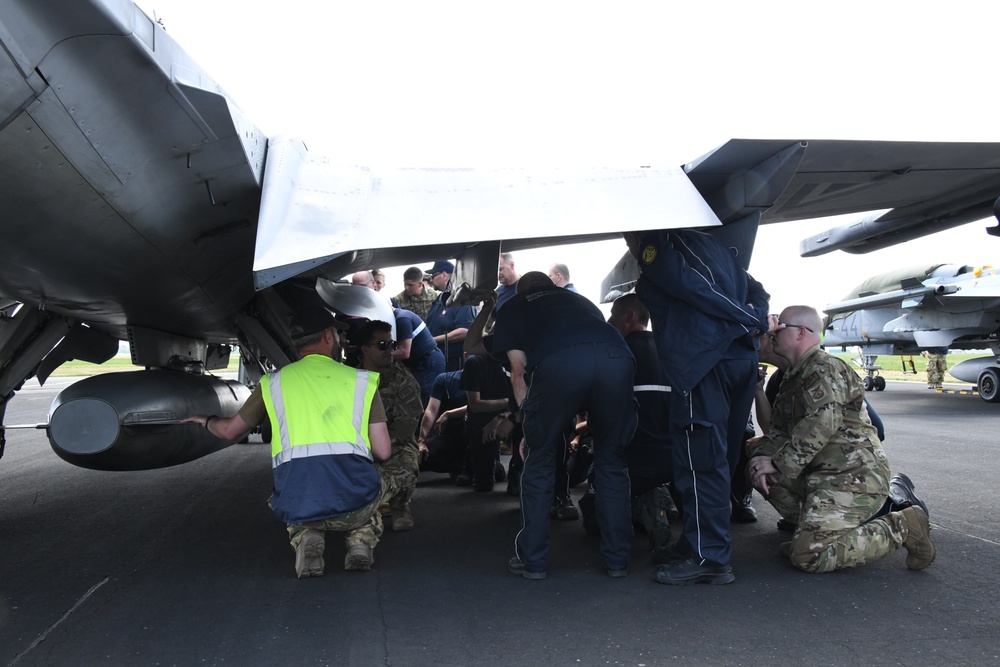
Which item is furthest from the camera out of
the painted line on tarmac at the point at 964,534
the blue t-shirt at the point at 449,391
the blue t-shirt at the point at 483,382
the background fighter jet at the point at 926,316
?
the background fighter jet at the point at 926,316

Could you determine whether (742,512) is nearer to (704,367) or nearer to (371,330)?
(704,367)

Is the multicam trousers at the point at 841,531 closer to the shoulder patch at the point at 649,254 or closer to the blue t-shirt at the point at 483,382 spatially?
the shoulder patch at the point at 649,254

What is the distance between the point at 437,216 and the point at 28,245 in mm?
1815

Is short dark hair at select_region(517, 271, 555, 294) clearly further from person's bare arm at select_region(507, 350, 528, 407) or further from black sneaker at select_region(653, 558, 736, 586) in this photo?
black sneaker at select_region(653, 558, 736, 586)

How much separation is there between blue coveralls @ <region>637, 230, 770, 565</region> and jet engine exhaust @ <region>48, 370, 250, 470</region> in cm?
313

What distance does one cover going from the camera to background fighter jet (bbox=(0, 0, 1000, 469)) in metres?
2.72

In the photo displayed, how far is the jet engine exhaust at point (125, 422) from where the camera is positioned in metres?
4.41

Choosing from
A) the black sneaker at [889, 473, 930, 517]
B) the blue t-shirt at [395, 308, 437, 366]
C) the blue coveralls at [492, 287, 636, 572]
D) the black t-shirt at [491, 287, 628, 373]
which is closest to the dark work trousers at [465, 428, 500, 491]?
the blue t-shirt at [395, 308, 437, 366]

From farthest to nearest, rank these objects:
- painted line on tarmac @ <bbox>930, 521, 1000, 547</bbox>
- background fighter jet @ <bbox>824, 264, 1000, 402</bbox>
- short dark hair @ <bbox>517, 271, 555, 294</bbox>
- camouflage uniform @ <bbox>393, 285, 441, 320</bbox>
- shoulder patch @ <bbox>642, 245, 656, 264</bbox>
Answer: background fighter jet @ <bbox>824, 264, 1000, 402</bbox>, camouflage uniform @ <bbox>393, 285, 441, 320</bbox>, short dark hair @ <bbox>517, 271, 555, 294</bbox>, painted line on tarmac @ <bbox>930, 521, 1000, 547</bbox>, shoulder patch @ <bbox>642, 245, 656, 264</bbox>

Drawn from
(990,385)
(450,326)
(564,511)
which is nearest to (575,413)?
(564,511)

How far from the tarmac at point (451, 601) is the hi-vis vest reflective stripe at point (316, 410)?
653 mm

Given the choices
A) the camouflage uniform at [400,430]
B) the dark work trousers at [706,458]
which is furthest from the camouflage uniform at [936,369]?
the dark work trousers at [706,458]

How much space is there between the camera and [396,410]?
5.05 metres

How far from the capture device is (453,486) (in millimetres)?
6484
